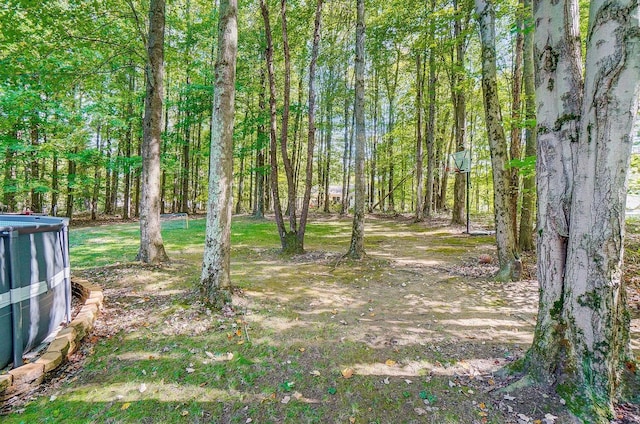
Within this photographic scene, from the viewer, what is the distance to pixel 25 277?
8.15ft

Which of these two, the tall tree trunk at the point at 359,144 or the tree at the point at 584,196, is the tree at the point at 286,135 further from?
the tree at the point at 584,196

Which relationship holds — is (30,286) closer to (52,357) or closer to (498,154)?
(52,357)

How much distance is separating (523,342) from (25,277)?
4733 millimetres

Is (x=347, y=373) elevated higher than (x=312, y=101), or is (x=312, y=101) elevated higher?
(x=312, y=101)

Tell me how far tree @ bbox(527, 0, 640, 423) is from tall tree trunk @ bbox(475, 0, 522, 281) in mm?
3134

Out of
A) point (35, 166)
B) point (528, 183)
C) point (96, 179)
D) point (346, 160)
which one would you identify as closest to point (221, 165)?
point (528, 183)

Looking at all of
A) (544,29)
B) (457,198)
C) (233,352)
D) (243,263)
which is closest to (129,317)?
(233,352)

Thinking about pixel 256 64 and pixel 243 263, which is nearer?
pixel 243 263

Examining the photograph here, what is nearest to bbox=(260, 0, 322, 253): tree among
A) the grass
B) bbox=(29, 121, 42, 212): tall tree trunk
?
the grass

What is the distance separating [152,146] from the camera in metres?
5.58

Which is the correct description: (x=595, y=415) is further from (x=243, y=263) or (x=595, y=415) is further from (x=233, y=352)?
(x=243, y=263)

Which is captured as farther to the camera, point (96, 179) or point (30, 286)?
point (96, 179)

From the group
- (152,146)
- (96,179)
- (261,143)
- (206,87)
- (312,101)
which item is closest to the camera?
(152,146)

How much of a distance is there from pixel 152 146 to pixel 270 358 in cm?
467
